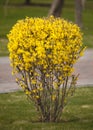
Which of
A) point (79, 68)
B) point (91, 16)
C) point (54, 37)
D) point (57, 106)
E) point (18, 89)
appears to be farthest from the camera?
point (91, 16)

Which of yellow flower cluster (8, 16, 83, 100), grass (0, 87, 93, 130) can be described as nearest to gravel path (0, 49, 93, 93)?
grass (0, 87, 93, 130)

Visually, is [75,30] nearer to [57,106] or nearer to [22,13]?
[57,106]

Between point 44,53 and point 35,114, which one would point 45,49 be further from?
point 35,114

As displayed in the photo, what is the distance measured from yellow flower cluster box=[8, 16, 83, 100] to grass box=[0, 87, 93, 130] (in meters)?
0.65

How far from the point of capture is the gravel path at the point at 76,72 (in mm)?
12445

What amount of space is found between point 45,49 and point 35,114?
1.88 meters

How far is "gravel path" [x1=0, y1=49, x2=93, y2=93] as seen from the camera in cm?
1245

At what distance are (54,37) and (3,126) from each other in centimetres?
168

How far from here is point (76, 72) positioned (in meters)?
14.7

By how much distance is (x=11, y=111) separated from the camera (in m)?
9.88

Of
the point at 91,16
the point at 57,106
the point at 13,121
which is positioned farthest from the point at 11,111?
the point at 91,16

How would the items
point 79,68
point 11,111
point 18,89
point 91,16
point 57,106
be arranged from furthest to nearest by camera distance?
point 91,16, point 79,68, point 18,89, point 11,111, point 57,106

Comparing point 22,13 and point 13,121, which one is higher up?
point 22,13

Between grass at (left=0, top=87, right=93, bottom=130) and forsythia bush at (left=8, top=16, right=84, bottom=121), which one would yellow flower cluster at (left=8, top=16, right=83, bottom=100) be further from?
grass at (left=0, top=87, right=93, bottom=130)
